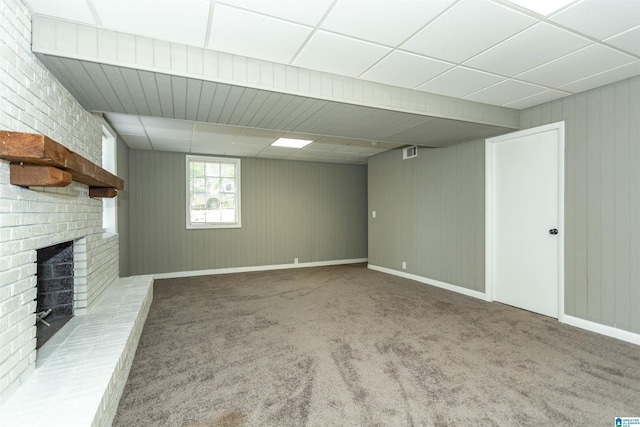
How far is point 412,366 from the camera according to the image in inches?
101

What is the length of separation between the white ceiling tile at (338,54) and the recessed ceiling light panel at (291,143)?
2464 millimetres

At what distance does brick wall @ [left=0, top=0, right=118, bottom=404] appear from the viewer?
166 cm

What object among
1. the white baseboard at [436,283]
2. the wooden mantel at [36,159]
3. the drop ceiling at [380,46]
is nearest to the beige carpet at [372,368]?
the white baseboard at [436,283]

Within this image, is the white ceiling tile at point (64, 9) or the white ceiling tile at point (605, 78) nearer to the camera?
the white ceiling tile at point (64, 9)

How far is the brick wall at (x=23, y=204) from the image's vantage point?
1.66 m

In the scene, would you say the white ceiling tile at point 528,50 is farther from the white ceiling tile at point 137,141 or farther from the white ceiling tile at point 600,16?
the white ceiling tile at point 137,141

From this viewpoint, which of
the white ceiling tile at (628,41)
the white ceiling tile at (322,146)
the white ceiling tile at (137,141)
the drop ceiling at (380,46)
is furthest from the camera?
the white ceiling tile at (322,146)

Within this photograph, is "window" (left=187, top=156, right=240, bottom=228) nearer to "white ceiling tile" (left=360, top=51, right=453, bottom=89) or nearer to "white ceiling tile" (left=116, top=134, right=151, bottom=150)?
"white ceiling tile" (left=116, top=134, right=151, bottom=150)

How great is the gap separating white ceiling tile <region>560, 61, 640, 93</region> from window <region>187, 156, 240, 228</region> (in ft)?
18.2

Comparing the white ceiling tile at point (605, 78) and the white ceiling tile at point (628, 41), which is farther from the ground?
the white ceiling tile at point (628, 41)

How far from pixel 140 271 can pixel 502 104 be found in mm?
6385

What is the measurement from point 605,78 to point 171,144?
5862mm

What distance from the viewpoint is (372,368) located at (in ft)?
8.32

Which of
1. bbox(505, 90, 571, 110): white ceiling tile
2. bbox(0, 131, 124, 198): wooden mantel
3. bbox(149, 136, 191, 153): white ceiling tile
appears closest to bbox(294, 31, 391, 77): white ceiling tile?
bbox(0, 131, 124, 198): wooden mantel
